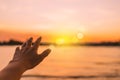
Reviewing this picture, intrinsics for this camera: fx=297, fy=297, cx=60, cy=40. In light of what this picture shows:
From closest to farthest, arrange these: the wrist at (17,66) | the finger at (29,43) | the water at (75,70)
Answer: the wrist at (17,66) < the finger at (29,43) < the water at (75,70)

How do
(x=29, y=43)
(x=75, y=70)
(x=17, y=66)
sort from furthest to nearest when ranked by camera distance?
(x=75, y=70), (x=29, y=43), (x=17, y=66)

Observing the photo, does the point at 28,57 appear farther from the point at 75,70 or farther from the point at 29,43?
the point at 75,70

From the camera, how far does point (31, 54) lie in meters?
1.04

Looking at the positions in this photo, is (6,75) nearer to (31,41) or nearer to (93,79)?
(31,41)

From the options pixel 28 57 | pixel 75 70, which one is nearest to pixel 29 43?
pixel 28 57

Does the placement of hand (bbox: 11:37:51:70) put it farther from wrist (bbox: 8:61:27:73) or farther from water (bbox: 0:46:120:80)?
water (bbox: 0:46:120:80)

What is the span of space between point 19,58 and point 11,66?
7 cm

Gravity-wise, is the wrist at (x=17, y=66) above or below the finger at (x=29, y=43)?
below

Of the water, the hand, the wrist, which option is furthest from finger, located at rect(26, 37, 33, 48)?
the water

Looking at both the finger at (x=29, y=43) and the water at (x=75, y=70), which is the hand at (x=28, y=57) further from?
the water at (x=75, y=70)

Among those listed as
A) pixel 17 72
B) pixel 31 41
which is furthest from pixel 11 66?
pixel 31 41

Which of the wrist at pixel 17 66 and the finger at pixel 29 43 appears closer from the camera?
the wrist at pixel 17 66

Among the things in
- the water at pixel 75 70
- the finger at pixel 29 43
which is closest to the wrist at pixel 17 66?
the finger at pixel 29 43

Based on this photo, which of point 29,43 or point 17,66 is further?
point 29,43
